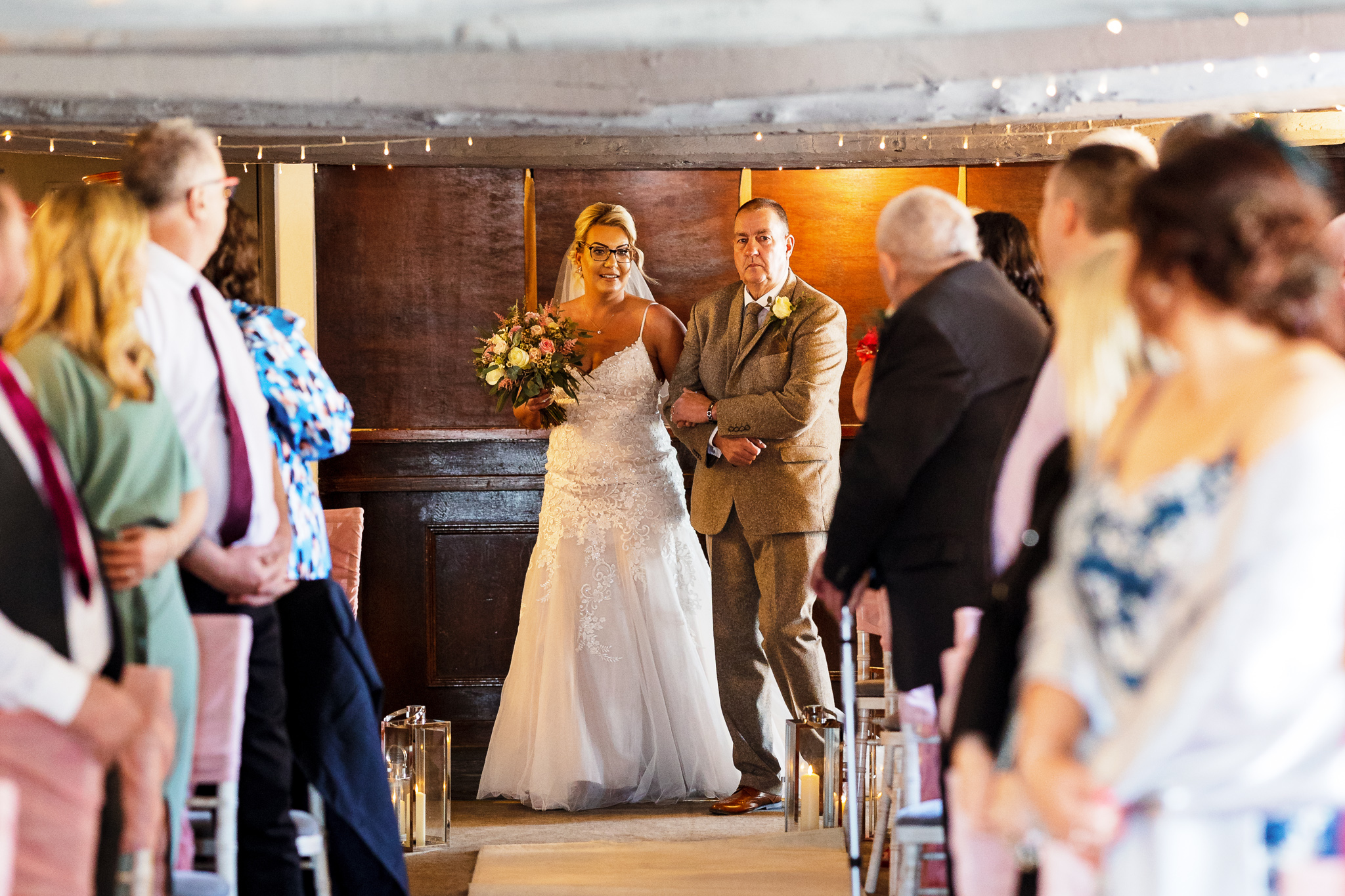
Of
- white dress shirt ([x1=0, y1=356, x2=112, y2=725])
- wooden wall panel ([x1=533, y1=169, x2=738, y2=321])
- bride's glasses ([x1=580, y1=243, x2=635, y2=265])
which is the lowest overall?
white dress shirt ([x1=0, y1=356, x2=112, y2=725])

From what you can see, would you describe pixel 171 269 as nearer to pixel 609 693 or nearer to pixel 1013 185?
pixel 609 693

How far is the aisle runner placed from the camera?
147 inches

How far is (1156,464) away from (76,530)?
1.42m

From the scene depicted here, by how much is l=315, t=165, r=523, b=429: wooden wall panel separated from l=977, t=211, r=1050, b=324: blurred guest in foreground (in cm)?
268

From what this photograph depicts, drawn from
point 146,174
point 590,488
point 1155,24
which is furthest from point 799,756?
point 146,174

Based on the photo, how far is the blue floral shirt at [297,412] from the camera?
2.84 m

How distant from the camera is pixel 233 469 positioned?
254 cm

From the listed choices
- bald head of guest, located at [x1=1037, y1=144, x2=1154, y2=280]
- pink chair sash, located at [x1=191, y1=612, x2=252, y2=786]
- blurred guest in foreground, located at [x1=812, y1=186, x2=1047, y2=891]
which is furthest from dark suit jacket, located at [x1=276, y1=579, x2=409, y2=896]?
bald head of guest, located at [x1=1037, y1=144, x2=1154, y2=280]

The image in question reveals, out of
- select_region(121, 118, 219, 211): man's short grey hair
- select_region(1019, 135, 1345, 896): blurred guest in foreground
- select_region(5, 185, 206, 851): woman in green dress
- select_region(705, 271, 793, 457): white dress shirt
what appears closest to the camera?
select_region(1019, 135, 1345, 896): blurred guest in foreground

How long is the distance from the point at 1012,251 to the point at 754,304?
1253mm

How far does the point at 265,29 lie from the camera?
2.80 m

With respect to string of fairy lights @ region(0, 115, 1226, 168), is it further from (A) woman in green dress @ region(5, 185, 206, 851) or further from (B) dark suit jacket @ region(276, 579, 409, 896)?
(A) woman in green dress @ region(5, 185, 206, 851)

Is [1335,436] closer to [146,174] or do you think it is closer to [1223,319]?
[1223,319]

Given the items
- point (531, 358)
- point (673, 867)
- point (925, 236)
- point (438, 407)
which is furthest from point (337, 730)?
point (438, 407)
